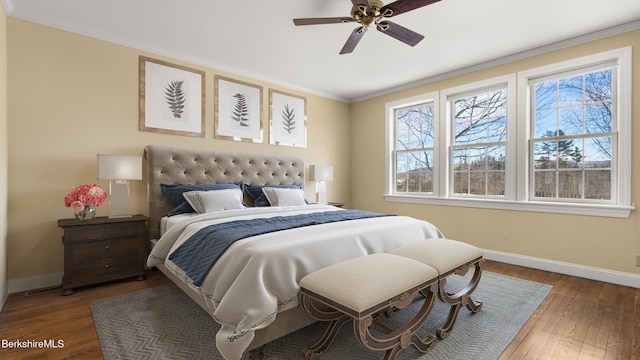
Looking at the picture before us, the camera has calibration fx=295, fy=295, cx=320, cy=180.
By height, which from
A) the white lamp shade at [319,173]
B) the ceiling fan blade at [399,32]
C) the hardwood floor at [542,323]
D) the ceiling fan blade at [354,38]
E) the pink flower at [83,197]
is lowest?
the hardwood floor at [542,323]

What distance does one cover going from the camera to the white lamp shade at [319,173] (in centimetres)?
470

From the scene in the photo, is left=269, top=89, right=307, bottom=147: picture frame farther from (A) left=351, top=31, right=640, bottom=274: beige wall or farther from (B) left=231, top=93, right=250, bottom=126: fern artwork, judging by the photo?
(A) left=351, top=31, right=640, bottom=274: beige wall

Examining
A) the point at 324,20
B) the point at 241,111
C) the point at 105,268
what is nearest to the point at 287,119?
the point at 241,111

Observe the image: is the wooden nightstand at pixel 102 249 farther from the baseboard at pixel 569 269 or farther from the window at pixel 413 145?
the baseboard at pixel 569 269

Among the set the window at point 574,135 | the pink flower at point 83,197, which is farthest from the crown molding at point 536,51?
the pink flower at point 83,197

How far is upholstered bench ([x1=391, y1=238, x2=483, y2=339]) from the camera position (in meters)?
1.94

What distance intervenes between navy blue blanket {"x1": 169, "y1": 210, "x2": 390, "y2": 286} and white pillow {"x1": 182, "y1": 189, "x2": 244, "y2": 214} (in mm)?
813

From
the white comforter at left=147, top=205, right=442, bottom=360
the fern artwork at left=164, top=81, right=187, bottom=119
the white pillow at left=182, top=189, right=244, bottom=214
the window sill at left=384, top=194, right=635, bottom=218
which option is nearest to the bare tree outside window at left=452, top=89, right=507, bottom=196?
the window sill at left=384, top=194, right=635, bottom=218

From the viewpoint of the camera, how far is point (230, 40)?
321 cm

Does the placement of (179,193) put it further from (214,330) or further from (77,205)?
(214,330)

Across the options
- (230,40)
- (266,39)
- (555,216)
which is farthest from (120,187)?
(555,216)

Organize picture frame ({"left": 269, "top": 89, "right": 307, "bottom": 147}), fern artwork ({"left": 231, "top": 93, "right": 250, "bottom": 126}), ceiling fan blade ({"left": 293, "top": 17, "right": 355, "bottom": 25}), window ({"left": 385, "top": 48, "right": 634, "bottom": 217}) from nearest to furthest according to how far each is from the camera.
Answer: ceiling fan blade ({"left": 293, "top": 17, "right": 355, "bottom": 25}), window ({"left": 385, "top": 48, "right": 634, "bottom": 217}), fern artwork ({"left": 231, "top": 93, "right": 250, "bottom": 126}), picture frame ({"left": 269, "top": 89, "right": 307, "bottom": 147})

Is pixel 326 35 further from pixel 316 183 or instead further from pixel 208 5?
pixel 316 183

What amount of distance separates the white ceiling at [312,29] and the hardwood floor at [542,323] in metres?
2.55
